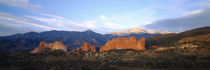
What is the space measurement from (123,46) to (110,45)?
6.07 meters

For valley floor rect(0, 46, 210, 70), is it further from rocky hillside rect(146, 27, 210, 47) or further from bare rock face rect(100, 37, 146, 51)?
bare rock face rect(100, 37, 146, 51)

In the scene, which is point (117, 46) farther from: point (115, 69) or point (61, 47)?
point (115, 69)

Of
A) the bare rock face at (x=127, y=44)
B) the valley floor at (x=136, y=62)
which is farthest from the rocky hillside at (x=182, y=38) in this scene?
the valley floor at (x=136, y=62)

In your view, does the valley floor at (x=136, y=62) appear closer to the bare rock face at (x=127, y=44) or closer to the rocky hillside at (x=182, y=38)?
the rocky hillside at (x=182, y=38)

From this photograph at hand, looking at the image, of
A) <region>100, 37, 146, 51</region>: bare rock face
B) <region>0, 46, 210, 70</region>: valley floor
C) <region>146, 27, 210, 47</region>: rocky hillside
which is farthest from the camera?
<region>100, 37, 146, 51</region>: bare rock face

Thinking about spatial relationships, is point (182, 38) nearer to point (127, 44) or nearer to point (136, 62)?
point (127, 44)

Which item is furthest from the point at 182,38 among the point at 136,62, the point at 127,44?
the point at 136,62

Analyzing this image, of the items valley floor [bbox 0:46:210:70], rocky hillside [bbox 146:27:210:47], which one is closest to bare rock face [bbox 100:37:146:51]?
rocky hillside [bbox 146:27:210:47]

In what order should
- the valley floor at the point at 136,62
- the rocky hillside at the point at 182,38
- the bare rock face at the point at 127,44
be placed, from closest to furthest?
1. the valley floor at the point at 136,62
2. the rocky hillside at the point at 182,38
3. the bare rock face at the point at 127,44

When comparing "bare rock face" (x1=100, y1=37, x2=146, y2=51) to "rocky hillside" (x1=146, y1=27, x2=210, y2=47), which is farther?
"bare rock face" (x1=100, y1=37, x2=146, y2=51)

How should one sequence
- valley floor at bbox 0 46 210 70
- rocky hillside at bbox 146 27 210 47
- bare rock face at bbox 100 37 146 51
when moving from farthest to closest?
bare rock face at bbox 100 37 146 51
rocky hillside at bbox 146 27 210 47
valley floor at bbox 0 46 210 70

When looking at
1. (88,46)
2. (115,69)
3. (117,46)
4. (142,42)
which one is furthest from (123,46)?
(115,69)

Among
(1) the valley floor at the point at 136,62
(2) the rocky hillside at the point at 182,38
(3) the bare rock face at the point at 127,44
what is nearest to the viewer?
(1) the valley floor at the point at 136,62

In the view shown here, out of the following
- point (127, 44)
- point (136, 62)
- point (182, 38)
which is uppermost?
point (182, 38)
